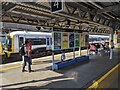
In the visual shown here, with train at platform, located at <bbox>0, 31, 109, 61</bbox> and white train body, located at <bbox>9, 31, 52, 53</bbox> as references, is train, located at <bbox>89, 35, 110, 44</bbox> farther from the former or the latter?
train at platform, located at <bbox>0, 31, 109, 61</bbox>

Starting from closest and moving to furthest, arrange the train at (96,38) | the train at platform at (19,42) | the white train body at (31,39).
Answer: the train at platform at (19,42) < the white train body at (31,39) < the train at (96,38)

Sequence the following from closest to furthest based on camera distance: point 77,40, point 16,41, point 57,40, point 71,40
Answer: point 57,40
point 71,40
point 77,40
point 16,41

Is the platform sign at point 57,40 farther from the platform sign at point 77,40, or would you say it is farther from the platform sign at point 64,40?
the platform sign at point 77,40

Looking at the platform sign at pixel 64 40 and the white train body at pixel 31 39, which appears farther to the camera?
the white train body at pixel 31 39

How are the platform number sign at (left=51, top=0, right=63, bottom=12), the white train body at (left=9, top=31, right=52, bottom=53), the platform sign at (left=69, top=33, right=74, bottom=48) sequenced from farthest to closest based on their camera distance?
1. the white train body at (left=9, top=31, right=52, bottom=53)
2. the platform sign at (left=69, top=33, right=74, bottom=48)
3. the platform number sign at (left=51, top=0, right=63, bottom=12)

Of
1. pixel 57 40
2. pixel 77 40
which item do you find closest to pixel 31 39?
pixel 77 40

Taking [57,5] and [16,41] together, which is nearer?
[57,5]

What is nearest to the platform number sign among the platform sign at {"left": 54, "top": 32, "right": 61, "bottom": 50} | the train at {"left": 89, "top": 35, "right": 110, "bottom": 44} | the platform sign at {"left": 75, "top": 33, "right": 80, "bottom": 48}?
the platform sign at {"left": 54, "top": 32, "right": 61, "bottom": 50}

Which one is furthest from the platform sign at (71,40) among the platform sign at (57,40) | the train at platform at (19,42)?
the train at platform at (19,42)

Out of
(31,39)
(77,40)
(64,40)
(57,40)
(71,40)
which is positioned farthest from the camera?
(31,39)

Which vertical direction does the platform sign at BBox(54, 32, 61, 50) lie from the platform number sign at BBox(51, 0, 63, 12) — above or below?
below

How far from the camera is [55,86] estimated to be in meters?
5.76

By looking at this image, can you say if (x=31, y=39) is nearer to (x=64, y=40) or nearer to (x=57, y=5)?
(x=64, y=40)

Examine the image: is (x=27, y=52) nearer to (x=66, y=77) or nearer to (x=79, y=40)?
(x=66, y=77)
